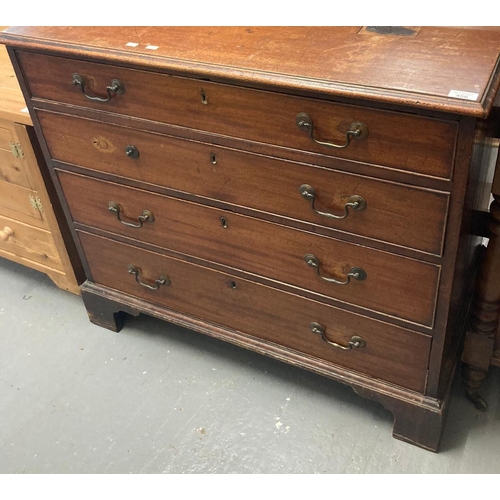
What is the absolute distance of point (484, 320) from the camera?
1.46m

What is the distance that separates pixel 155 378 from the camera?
175 cm

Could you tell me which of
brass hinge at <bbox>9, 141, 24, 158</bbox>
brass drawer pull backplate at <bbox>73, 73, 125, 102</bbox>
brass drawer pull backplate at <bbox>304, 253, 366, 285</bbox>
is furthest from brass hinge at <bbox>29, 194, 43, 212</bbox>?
brass drawer pull backplate at <bbox>304, 253, 366, 285</bbox>

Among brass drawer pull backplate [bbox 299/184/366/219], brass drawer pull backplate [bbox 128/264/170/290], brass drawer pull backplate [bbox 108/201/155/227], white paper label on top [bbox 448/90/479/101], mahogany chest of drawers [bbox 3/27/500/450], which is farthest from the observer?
brass drawer pull backplate [bbox 128/264/170/290]

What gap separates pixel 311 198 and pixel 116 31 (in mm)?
577

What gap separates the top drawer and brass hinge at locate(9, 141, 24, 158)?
0.27 metres

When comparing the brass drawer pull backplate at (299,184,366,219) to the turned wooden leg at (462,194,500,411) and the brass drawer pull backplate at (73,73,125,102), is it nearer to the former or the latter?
Answer: the turned wooden leg at (462,194,500,411)

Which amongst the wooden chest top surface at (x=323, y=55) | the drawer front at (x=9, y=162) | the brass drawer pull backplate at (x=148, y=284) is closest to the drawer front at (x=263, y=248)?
the brass drawer pull backplate at (x=148, y=284)

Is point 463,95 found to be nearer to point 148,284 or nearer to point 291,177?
point 291,177

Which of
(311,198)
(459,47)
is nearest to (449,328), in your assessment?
(311,198)

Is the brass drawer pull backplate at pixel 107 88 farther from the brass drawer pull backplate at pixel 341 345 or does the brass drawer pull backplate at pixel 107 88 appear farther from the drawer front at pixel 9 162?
the brass drawer pull backplate at pixel 341 345

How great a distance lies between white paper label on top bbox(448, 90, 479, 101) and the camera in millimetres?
983

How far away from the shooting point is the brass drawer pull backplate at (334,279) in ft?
4.30

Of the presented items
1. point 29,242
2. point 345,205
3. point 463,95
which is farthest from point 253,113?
point 29,242
